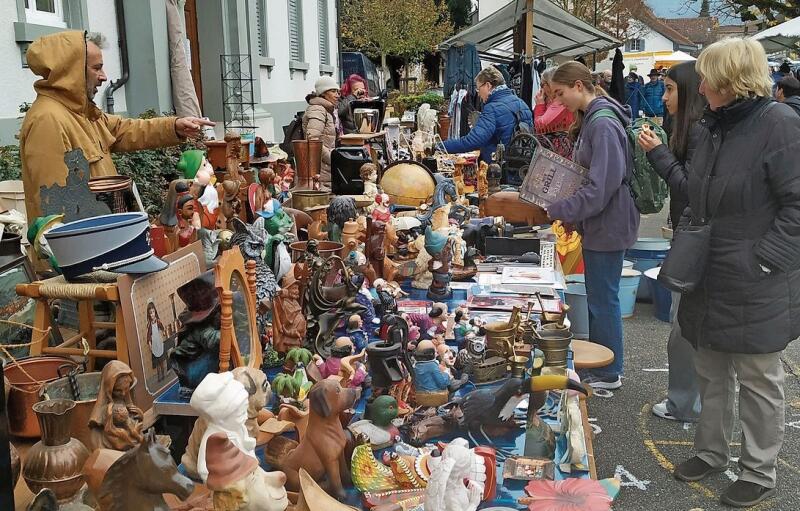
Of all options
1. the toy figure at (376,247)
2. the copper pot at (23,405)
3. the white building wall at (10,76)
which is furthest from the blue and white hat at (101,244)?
the white building wall at (10,76)

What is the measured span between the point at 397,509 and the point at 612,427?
248 cm

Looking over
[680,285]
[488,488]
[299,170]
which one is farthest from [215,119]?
[488,488]

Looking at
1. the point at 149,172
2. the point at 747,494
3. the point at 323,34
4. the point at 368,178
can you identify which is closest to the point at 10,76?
the point at 149,172

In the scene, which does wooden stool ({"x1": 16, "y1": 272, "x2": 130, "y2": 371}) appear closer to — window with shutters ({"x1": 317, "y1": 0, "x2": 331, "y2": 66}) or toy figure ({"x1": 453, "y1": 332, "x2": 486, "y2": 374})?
toy figure ({"x1": 453, "y1": 332, "x2": 486, "y2": 374})

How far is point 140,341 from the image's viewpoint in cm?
195

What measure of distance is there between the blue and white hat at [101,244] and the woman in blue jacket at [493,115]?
4.50 metres

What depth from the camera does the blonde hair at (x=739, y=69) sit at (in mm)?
2484

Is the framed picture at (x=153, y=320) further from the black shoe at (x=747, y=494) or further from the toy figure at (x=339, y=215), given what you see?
the black shoe at (x=747, y=494)

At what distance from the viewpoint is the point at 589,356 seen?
310 cm

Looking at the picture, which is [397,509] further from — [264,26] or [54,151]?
[264,26]

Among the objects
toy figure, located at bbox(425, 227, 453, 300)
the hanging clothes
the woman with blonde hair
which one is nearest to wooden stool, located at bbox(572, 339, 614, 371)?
the woman with blonde hair

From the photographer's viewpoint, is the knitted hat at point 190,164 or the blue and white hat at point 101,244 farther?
the knitted hat at point 190,164

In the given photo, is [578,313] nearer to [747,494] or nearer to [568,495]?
[747,494]

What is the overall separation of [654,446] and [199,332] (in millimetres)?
2435
